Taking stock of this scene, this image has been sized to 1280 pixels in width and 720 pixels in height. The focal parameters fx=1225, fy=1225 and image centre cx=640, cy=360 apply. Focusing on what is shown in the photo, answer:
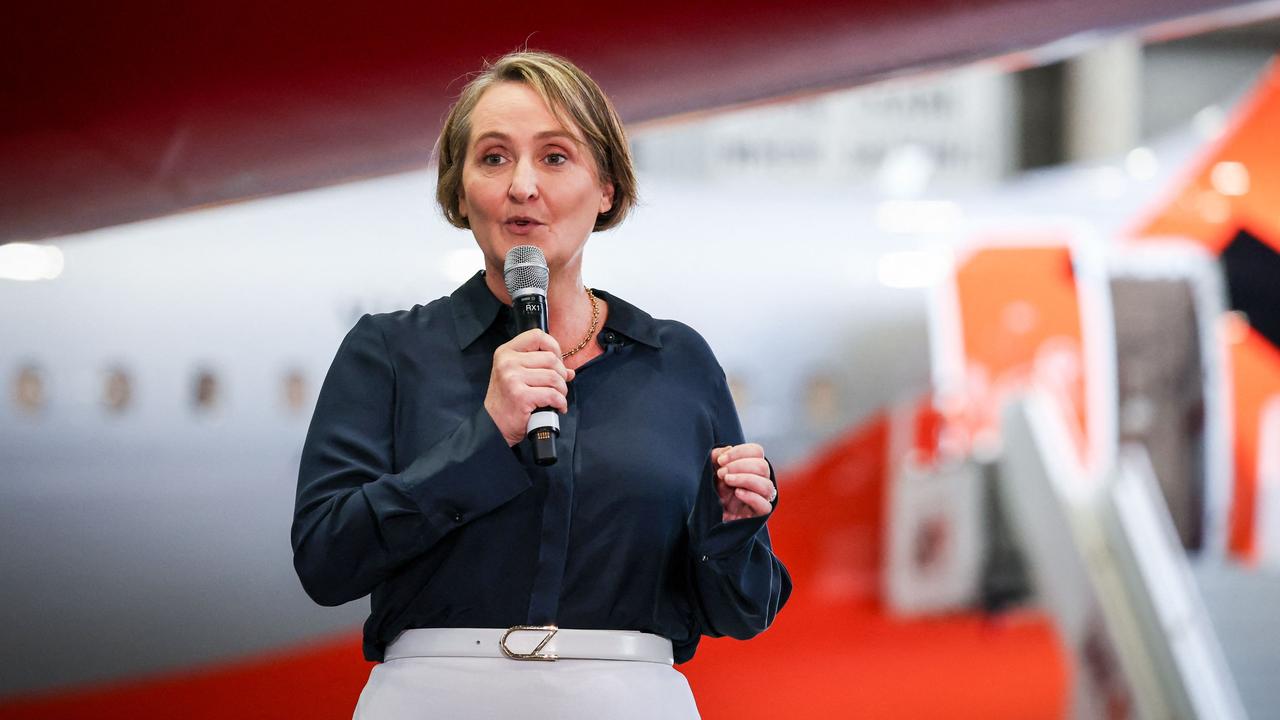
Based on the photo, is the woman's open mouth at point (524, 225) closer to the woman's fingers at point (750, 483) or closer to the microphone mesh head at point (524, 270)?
the microphone mesh head at point (524, 270)

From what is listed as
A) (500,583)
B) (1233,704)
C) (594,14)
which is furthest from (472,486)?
(1233,704)

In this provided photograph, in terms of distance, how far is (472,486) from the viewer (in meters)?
0.98

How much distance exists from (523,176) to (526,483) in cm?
26

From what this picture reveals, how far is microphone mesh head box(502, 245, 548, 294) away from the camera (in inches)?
40.9

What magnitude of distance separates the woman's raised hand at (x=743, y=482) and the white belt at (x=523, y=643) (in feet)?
0.46

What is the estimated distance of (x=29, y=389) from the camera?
9.49 feet

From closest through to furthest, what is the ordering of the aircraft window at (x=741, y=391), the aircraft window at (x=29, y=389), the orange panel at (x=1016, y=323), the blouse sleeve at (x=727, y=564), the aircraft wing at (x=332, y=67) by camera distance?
1. the blouse sleeve at (x=727, y=564)
2. the aircraft wing at (x=332, y=67)
3. the aircraft window at (x=29, y=389)
4. the aircraft window at (x=741, y=391)
5. the orange panel at (x=1016, y=323)

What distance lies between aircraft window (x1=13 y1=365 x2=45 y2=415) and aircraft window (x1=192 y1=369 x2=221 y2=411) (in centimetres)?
34

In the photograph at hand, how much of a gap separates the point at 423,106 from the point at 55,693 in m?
1.63

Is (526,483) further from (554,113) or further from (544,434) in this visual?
(554,113)

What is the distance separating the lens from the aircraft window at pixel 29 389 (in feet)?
9.45

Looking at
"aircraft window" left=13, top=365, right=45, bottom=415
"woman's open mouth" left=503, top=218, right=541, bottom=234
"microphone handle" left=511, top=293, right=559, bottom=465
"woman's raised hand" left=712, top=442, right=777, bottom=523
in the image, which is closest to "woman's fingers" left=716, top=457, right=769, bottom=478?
"woman's raised hand" left=712, top=442, right=777, bottom=523

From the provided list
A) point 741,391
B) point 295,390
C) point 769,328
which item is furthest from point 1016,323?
point 295,390

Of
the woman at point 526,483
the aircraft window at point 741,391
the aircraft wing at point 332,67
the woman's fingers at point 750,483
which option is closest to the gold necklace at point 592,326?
the woman at point 526,483
